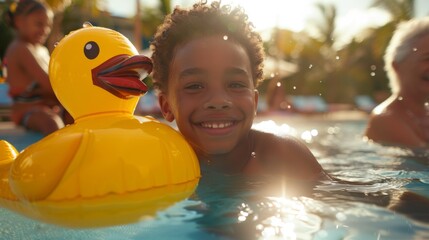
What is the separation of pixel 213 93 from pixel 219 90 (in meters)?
0.04

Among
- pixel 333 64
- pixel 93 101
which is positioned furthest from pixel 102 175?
pixel 333 64

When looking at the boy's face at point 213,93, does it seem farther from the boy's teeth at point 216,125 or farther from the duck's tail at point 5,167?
the duck's tail at point 5,167

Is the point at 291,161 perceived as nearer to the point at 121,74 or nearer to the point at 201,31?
the point at 201,31

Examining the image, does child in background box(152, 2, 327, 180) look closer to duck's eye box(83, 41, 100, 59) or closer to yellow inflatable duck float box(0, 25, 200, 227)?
yellow inflatable duck float box(0, 25, 200, 227)

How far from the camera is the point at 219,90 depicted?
2518 mm

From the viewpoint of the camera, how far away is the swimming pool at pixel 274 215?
1.75 meters

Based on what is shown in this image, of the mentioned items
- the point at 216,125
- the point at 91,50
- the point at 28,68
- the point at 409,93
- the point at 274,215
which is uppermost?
the point at 28,68

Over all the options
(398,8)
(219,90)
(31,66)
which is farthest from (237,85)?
(398,8)

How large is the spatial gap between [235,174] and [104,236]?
126cm

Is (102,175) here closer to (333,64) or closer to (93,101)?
(93,101)

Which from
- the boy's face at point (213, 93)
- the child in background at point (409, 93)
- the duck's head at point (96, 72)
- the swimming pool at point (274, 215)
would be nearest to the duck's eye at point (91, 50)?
the duck's head at point (96, 72)

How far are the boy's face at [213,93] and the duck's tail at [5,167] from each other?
100 centimetres

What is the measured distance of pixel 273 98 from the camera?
14.8 meters

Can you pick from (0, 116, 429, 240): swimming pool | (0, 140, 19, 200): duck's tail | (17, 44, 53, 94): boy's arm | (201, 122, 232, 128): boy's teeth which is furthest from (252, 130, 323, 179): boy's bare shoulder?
(17, 44, 53, 94): boy's arm
